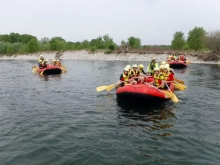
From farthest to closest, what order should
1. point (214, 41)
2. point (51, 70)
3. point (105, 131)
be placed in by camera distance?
point (214, 41) → point (51, 70) → point (105, 131)

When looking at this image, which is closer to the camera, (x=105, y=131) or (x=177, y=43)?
(x=105, y=131)

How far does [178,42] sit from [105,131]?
165 feet

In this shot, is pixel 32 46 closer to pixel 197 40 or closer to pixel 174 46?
pixel 174 46

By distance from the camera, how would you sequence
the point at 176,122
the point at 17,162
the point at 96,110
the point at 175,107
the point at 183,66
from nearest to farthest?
the point at 17,162 < the point at 176,122 < the point at 96,110 < the point at 175,107 < the point at 183,66

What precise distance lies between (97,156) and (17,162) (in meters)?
1.92

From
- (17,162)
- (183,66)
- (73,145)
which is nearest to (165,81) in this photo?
(73,145)

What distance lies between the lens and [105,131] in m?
7.14

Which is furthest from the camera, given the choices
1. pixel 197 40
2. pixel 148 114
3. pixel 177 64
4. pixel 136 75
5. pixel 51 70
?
pixel 197 40

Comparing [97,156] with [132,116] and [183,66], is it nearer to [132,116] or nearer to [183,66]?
[132,116]

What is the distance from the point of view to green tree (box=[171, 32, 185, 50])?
175 feet

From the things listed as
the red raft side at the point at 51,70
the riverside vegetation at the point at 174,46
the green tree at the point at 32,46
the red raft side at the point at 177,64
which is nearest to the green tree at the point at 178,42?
the riverside vegetation at the point at 174,46

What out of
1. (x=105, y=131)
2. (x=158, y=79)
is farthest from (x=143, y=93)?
(x=105, y=131)

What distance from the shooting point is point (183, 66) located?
2700 cm

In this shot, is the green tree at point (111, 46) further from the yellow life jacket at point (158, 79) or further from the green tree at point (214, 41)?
the yellow life jacket at point (158, 79)
